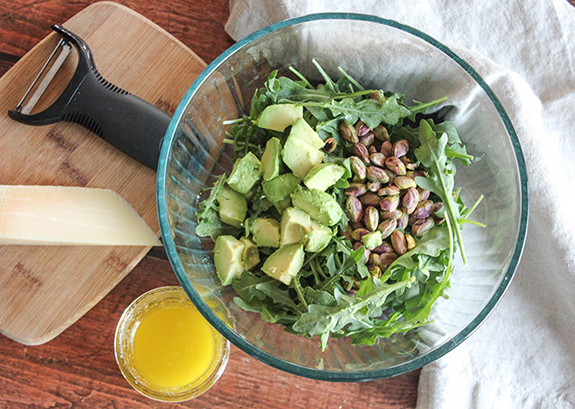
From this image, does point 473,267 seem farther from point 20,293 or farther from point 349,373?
point 20,293

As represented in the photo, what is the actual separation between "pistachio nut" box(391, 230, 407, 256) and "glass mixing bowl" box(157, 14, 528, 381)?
0.18m

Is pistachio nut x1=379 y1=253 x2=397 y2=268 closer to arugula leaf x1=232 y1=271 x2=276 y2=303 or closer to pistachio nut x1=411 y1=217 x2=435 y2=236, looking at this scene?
pistachio nut x1=411 y1=217 x2=435 y2=236

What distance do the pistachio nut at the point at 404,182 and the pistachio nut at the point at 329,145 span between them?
0.14 metres

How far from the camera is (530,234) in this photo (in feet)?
3.91

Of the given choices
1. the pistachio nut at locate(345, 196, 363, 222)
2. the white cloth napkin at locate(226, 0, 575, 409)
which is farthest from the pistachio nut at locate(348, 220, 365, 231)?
the white cloth napkin at locate(226, 0, 575, 409)

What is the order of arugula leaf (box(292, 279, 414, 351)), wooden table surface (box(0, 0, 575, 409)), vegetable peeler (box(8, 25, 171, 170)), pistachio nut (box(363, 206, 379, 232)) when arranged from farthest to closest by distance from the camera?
wooden table surface (box(0, 0, 575, 409)) < vegetable peeler (box(8, 25, 171, 170)) < pistachio nut (box(363, 206, 379, 232)) < arugula leaf (box(292, 279, 414, 351))

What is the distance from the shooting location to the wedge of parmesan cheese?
117 centimetres

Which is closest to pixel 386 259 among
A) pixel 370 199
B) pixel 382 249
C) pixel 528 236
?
pixel 382 249

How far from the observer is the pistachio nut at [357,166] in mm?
953

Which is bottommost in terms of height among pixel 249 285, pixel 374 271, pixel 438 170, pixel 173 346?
pixel 173 346

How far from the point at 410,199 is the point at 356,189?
0.11 metres

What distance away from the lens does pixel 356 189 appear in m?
0.96

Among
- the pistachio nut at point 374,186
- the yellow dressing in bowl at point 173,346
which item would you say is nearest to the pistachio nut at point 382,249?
the pistachio nut at point 374,186

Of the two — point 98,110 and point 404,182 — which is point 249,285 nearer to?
point 404,182
